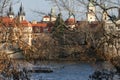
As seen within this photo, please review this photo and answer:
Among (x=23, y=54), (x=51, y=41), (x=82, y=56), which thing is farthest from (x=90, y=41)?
(x=23, y=54)

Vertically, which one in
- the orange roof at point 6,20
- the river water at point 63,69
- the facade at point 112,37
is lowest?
the river water at point 63,69

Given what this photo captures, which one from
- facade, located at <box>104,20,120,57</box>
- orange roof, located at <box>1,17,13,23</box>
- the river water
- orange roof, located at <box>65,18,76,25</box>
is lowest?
the river water

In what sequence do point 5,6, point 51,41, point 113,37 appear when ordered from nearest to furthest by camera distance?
point 5,6 → point 113,37 → point 51,41

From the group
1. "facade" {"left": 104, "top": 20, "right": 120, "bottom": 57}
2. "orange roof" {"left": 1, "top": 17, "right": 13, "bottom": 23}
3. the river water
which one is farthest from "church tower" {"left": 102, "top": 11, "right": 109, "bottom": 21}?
"orange roof" {"left": 1, "top": 17, "right": 13, "bottom": 23}

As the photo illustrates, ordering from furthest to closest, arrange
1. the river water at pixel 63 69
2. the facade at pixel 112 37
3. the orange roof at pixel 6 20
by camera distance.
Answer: the river water at pixel 63 69 < the facade at pixel 112 37 < the orange roof at pixel 6 20

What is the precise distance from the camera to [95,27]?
811 centimetres

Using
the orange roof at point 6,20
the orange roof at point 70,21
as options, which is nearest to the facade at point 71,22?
the orange roof at point 70,21

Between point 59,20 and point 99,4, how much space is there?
37.1 inches

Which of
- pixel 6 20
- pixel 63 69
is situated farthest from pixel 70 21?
pixel 63 69

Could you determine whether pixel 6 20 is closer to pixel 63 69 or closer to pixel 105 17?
pixel 105 17

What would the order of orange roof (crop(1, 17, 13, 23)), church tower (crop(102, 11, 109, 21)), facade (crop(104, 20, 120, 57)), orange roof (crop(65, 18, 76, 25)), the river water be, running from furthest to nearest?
the river water, orange roof (crop(65, 18, 76, 25)), facade (crop(104, 20, 120, 57)), church tower (crop(102, 11, 109, 21)), orange roof (crop(1, 17, 13, 23))

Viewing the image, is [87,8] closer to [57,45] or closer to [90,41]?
[90,41]

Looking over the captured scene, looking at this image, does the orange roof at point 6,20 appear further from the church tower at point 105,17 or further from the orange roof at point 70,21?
the church tower at point 105,17

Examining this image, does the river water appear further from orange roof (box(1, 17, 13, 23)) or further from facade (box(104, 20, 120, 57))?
orange roof (box(1, 17, 13, 23))
